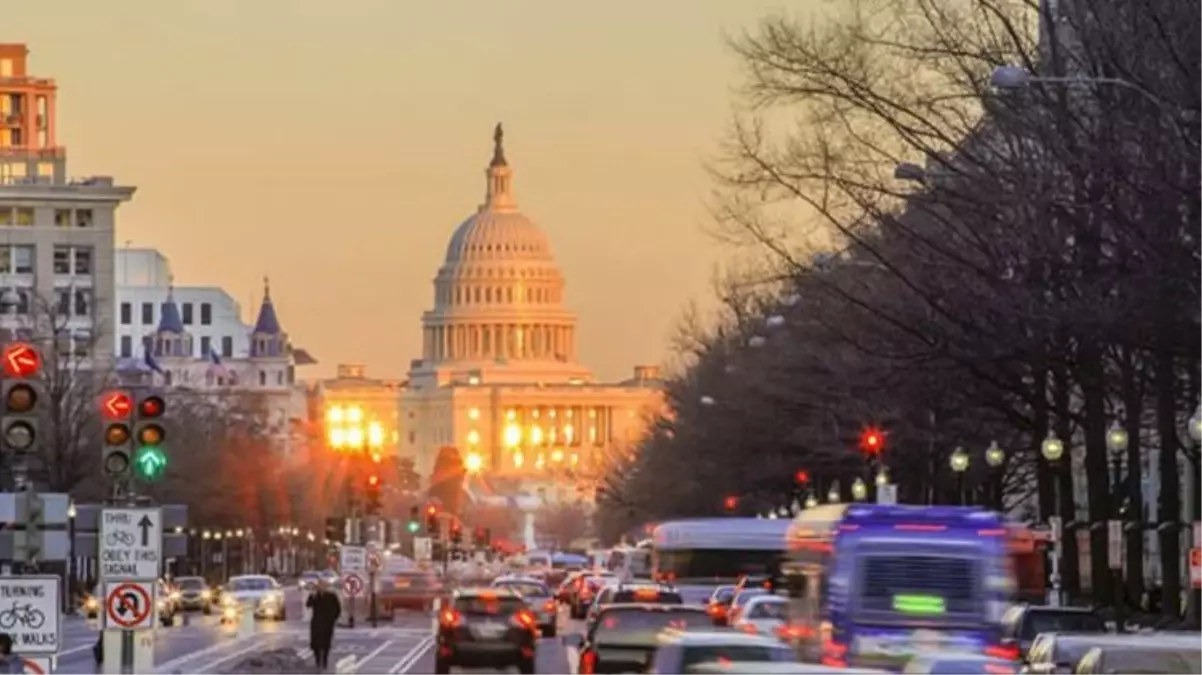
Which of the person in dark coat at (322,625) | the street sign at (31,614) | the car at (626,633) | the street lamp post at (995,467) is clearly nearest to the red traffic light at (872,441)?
the street lamp post at (995,467)

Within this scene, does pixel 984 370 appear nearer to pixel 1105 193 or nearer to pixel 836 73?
pixel 836 73

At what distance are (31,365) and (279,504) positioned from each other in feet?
454

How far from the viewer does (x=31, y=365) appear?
33.9m

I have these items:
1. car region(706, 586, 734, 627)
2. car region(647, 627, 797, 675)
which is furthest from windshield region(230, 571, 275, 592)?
car region(647, 627, 797, 675)

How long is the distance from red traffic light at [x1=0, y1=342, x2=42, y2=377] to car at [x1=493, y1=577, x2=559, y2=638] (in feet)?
145

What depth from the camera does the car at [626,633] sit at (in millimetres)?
44562

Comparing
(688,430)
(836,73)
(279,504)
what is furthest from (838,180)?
(279,504)

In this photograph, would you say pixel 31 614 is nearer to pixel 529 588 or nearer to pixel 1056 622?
pixel 1056 622

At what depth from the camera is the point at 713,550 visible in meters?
80.2

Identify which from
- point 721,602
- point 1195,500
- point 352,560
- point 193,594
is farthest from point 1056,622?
point 193,594

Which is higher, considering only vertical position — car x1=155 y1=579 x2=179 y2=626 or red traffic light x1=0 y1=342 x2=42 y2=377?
red traffic light x1=0 y1=342 x2=42 y2=377

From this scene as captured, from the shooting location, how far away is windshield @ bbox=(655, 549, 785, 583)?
79188mm

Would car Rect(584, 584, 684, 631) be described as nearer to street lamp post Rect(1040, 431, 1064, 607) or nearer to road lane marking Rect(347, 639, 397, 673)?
road lane marking Rect(347, 639, 397, 673)

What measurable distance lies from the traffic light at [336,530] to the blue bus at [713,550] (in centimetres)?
1566
